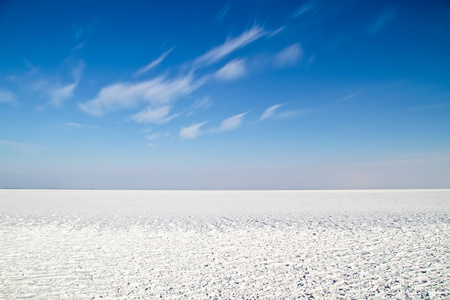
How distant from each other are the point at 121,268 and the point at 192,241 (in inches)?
70.1

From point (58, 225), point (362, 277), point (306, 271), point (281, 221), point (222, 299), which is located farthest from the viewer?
point (281, 221)

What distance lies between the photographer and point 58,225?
714 centimetres

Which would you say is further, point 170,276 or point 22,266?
point 22,266

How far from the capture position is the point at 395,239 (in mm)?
5383

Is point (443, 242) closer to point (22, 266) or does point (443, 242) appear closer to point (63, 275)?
point (63, 275)

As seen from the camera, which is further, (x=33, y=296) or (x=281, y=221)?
(x=281, y=221)

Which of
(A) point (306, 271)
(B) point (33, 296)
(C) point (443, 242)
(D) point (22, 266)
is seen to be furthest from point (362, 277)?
(D) point (22, 266)

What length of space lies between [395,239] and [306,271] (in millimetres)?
2920

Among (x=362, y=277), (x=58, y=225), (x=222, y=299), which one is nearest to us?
(x=222, y=299)

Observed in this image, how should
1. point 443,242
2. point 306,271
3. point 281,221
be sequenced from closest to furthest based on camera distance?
point 306,271 → point 443,242 → point 281,221

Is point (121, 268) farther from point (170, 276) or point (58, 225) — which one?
point (58, 225)

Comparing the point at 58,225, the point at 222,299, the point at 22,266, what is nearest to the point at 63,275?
the point at 22,266

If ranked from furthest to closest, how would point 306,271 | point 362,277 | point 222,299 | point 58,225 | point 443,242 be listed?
1. point 58,225
2. point 443,242
3. point 306,271
4. point 362,277
5. point 222,299

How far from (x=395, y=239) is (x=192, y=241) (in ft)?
13.4
